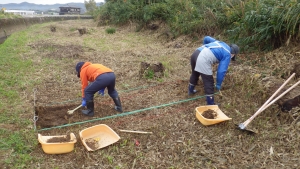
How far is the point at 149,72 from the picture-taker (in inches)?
217

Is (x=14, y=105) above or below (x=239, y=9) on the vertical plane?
below

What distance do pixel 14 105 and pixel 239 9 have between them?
6.24 m

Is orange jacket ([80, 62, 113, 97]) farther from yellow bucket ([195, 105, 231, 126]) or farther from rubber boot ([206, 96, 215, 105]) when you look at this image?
rubber boot ([206, 96, 215, 105])

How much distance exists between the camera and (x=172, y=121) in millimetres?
3742

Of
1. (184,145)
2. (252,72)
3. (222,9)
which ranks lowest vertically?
(184,145)

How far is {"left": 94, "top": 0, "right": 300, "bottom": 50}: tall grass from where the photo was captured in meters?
5.25

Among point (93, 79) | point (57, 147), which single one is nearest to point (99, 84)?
point (93, 79)

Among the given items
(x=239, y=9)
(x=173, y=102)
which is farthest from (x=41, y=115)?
(x=239, y=9)

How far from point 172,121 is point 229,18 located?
490 cm

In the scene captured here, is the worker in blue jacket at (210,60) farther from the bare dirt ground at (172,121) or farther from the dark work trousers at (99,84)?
the dark work trousers at (99,84)

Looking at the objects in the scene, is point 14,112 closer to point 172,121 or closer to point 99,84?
point 99,84

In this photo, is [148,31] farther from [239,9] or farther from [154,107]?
[154,107]

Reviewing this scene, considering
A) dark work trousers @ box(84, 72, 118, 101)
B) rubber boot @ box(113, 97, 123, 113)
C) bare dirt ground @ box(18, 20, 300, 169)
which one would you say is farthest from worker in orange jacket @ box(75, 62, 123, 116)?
bare dirt ground @ box(18, 20, 300, 169)

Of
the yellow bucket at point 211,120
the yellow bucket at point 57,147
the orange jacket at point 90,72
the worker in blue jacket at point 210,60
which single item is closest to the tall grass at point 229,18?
the worker in blue jacket at point 210,60
